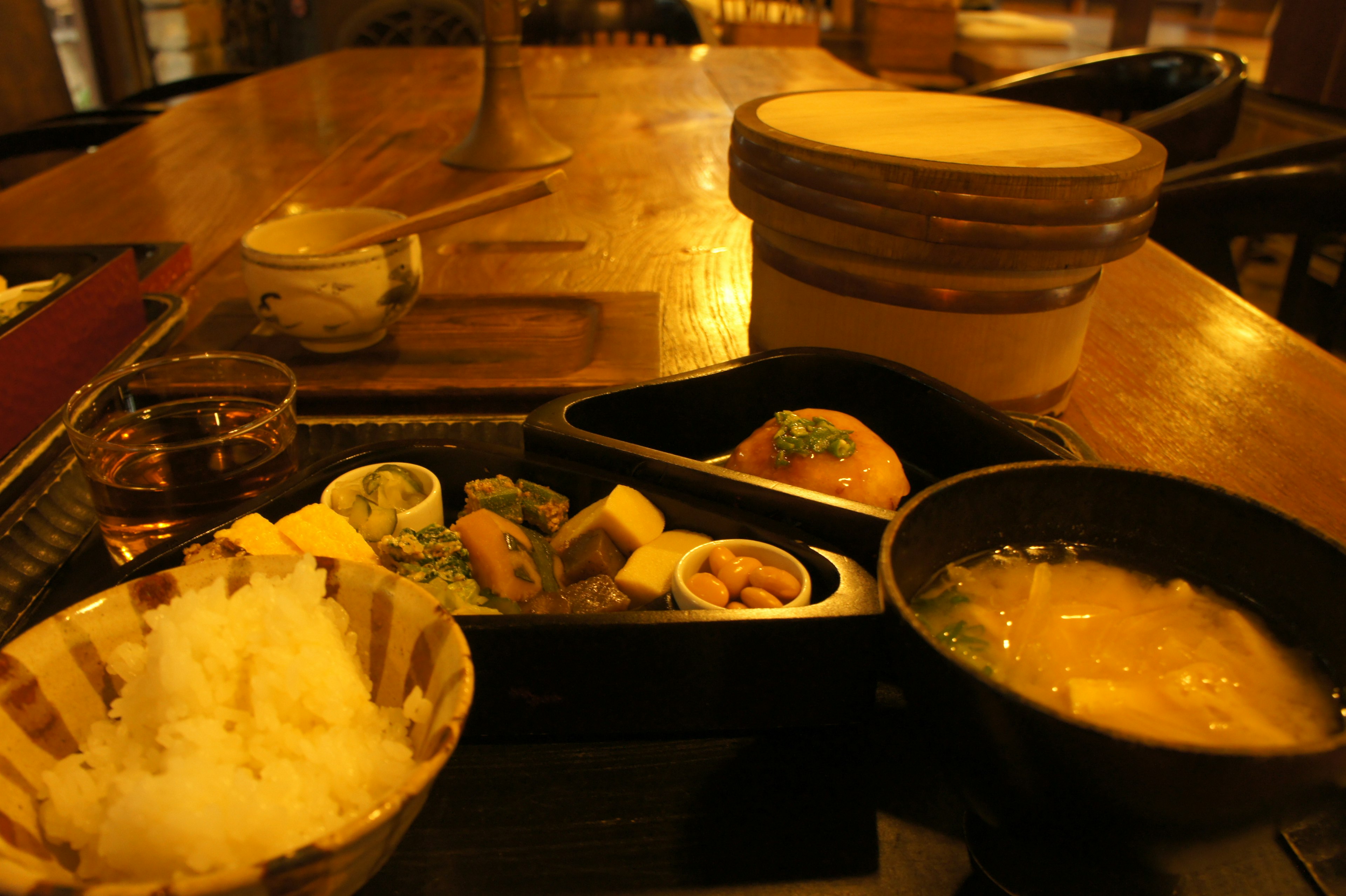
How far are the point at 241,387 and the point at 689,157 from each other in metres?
1.88

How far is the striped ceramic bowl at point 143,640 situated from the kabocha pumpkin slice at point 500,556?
20cm

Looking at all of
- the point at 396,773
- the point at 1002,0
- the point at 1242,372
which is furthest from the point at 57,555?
the point at 1002,0

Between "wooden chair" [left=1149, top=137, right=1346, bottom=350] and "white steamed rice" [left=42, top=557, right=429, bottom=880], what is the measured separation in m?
2.23

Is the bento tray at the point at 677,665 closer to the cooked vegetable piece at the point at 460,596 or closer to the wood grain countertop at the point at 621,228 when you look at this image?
the cooked vegetable piece at the point at 460,596

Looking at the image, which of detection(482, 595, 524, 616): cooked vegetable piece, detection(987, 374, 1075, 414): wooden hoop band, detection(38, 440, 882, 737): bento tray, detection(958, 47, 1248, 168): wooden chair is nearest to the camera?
detection(38, 440, 882, 737): bento tray

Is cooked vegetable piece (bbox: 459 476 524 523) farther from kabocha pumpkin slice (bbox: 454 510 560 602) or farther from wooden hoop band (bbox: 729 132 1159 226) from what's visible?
wooden hoop band (bbox: 729 132 1159 226)

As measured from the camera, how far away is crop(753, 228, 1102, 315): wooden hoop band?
3.76 feet

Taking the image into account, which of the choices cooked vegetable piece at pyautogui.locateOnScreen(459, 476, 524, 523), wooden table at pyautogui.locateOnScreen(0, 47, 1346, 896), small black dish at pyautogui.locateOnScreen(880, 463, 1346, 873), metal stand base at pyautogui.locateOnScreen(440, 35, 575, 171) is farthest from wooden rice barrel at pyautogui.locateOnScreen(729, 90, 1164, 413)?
metal stand base at pyautogui.locateOnScreen(440, 35, 575, 171)

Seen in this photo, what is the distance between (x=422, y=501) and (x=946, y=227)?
2.35 feet

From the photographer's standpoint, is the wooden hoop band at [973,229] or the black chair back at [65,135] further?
the black chair back at [65,135]

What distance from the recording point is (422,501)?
1007mm

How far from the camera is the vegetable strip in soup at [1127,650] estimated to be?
631 mm

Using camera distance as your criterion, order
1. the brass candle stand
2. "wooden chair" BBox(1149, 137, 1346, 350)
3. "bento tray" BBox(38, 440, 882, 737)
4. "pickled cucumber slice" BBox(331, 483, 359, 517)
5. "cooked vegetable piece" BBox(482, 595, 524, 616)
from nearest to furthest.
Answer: "bento tray" BBox(38, 440, 882, 737)
"cooked vegetable piece" BBox(482, 595, 524, 616)
"pickled cucumber slice" BBox(331, 483, 359, 517)
"wooden chair" BBox(1149, 137, 1346, 350)
the brass candle stand

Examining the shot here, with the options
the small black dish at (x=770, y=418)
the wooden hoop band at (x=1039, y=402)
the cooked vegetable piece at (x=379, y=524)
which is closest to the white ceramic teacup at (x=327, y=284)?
the small black dish at (x=770, y=418)
